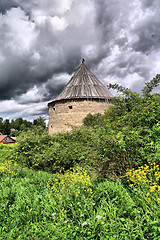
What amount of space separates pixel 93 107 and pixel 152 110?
617 inches

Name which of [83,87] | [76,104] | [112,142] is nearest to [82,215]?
[112,142]

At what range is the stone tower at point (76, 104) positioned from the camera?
62.6 ft

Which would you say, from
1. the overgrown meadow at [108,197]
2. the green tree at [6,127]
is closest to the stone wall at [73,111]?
the overgrown meadow at [108,197]

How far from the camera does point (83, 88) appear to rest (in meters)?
21.0

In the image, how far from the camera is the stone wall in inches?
747

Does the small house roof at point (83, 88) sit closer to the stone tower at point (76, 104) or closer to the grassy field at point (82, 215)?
the stone tower at point (76, 104)

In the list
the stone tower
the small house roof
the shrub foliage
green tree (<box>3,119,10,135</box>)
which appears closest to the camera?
the shrub foliage

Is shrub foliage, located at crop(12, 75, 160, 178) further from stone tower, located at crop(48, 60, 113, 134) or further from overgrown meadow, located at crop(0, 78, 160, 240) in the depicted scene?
stone tower, located at crop(48, 60, 113, 134)

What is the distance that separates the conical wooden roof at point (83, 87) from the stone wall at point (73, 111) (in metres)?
0.79

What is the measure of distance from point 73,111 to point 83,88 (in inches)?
156

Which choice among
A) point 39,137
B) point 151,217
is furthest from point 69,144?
point 151,217

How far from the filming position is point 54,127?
66.9 ft

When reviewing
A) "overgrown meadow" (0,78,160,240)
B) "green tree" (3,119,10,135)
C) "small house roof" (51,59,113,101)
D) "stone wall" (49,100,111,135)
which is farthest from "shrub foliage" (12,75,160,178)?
"green tree" (3,119,10,135)

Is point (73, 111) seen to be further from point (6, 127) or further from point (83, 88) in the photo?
point (6, 127)
